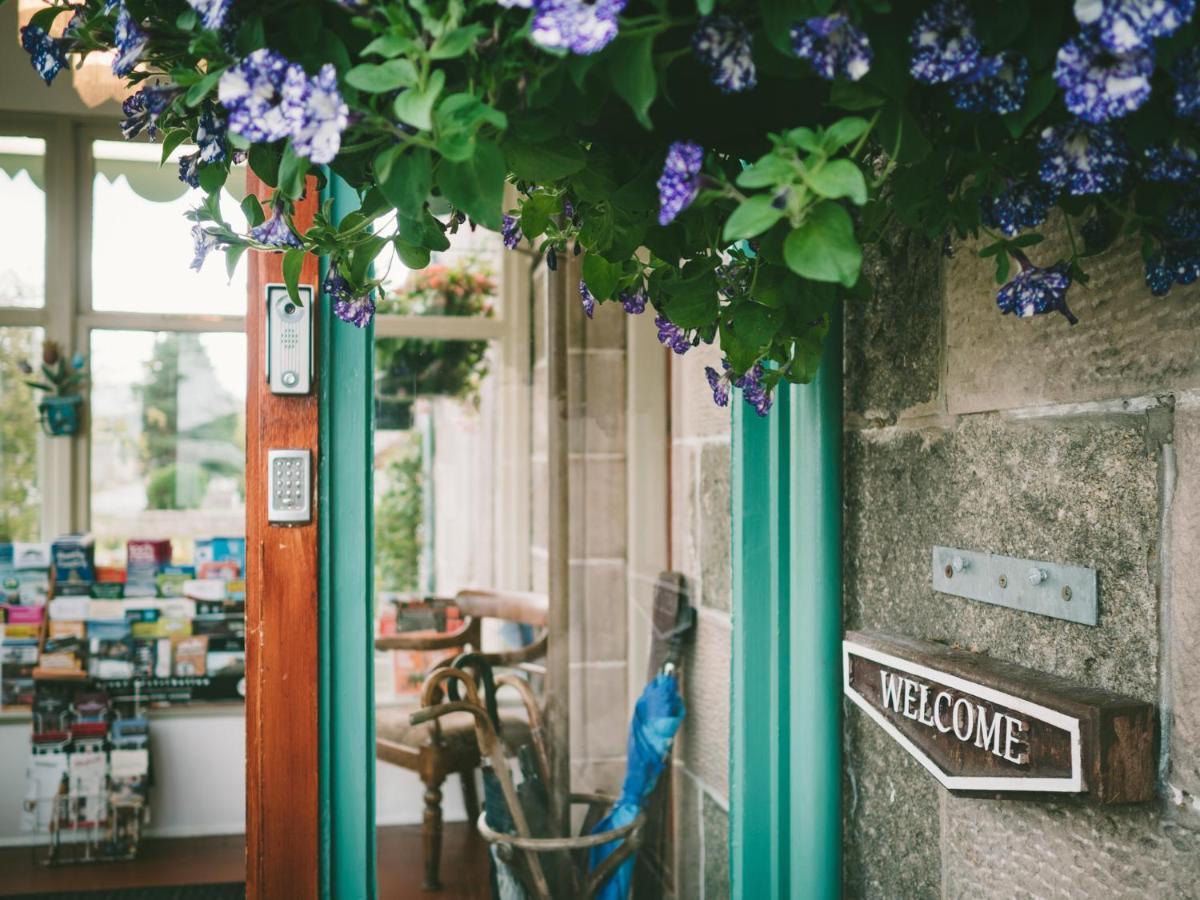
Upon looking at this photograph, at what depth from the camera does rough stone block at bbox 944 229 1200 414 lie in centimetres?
75

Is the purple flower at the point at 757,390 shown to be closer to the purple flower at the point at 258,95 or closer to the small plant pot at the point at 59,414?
the purple flower at the point at 258,95

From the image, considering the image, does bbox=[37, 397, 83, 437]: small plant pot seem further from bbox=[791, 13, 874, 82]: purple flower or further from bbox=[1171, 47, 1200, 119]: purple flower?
bbox=[1171, 47, 1200, 119]: purple flower

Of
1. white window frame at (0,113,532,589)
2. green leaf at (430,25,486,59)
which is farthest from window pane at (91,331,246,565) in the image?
green leaf at (430,25,486,59)

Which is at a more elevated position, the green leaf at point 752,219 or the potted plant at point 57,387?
the potted plant at point 57,387

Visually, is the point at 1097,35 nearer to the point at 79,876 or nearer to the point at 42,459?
the point at 79,876

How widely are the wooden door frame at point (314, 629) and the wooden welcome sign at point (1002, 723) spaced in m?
0.71

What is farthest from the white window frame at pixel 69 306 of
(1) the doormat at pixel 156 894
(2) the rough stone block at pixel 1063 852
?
(2) the rough stone block at pixel 1063 852

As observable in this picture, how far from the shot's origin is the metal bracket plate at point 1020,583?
32.8 inches

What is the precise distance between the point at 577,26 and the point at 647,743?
1.48m

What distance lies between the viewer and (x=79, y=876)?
3.38 metres

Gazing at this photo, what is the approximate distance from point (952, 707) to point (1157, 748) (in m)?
0.19

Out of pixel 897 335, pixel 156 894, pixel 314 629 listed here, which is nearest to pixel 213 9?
pixel 897 335

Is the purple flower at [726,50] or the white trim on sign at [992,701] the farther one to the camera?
the white trim on sign at [992,701]

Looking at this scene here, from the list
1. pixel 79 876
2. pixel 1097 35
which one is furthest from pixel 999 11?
pixel 79 876
